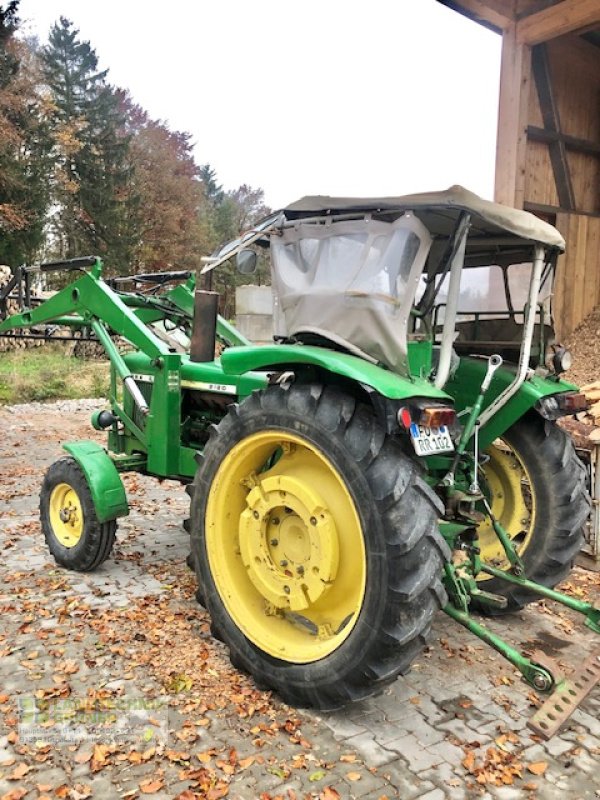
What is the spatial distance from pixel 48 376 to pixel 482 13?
420 inches

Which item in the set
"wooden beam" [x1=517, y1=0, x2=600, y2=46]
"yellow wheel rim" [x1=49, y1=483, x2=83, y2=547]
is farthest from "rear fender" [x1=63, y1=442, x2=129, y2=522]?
"wooden beam" [x1=517, y1=0, x2=600, y2=46]

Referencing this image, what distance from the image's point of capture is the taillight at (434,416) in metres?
2.57

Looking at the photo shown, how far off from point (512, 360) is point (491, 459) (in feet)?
2.11

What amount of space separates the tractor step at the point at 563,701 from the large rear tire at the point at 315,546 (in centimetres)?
51

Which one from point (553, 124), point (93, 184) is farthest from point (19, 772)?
point (93, 184)

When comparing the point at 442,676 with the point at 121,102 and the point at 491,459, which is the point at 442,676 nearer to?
the point at 491,459

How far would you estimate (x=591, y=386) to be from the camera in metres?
5.54

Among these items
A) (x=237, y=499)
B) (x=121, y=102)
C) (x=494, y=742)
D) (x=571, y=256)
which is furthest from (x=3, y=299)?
(x=121, y=102)

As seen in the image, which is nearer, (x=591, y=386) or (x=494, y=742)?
(x=494, y=742)

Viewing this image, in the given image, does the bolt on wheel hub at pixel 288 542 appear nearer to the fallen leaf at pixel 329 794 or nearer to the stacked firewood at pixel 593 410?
the fallen leaf at pixel 329 794

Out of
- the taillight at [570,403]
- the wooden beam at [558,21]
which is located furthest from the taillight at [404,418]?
the wooden beam at [558,21]

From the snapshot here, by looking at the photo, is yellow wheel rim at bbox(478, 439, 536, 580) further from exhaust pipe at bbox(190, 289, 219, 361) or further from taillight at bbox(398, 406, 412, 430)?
exhaust pipe at bbox(190, 289, 219, 361)

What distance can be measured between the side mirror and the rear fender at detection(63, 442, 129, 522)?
1.68 m

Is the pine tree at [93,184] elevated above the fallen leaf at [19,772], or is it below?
above
